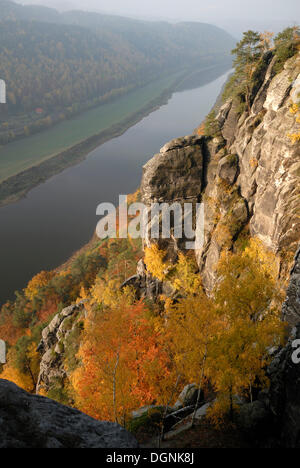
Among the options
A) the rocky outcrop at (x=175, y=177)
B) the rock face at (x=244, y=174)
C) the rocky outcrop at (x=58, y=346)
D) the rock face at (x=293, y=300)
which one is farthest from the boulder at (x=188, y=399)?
A: the rocky outcrop at (x=58, y=346)

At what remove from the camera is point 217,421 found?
518 inches

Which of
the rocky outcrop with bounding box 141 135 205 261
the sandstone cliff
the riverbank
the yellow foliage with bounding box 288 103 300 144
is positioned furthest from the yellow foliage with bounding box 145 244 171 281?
the riverbank

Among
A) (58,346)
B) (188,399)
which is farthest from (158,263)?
(58,346)

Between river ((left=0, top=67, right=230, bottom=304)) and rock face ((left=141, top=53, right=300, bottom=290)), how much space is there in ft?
120

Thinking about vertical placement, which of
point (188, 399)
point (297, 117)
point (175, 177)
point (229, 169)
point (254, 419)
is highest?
point (297, 117)

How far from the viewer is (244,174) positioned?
2506 centimetres

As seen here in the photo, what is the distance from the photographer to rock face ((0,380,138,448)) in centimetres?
→ 741

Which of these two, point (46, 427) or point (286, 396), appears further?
point (286, 396)

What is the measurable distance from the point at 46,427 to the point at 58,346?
1089 inches

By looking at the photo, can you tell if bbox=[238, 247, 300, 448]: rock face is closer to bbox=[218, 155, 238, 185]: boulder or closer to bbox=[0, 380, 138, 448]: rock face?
bbox=[0, 380, 138, 448]: rock face

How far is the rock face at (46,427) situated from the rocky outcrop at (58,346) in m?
22.4

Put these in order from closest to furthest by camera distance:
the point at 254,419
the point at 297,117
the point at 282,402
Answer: the point at 282,402 → the point at 254,419 → the point at 297,117

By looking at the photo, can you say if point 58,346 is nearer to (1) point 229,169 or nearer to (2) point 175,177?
(2) point 175,177
